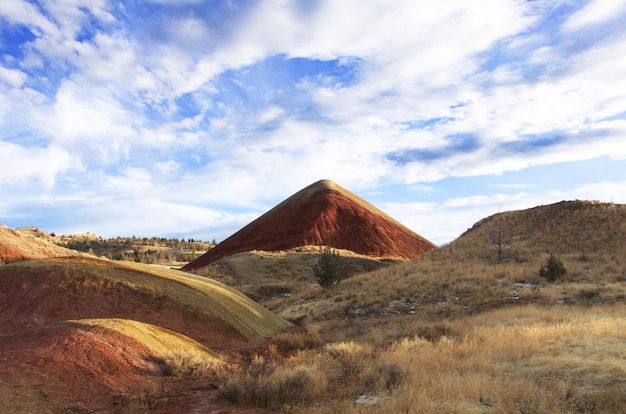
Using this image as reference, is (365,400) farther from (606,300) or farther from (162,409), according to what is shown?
(606,300)

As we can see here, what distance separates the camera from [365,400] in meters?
8.39

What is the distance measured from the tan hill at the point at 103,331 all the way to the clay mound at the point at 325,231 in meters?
42.6

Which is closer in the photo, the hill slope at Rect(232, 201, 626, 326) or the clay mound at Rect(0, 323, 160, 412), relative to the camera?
the clay mound at Rect(0, 323, 160, 412)

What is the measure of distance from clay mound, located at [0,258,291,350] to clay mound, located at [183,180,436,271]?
4259 centimetres

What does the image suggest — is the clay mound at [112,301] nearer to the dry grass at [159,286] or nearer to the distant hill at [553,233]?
the dry grass at [159,286]

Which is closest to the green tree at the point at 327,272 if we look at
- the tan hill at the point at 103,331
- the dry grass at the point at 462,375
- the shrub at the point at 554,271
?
the tan hill at the point at 103,331

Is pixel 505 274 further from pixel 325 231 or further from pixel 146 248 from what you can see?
pixel 146 248

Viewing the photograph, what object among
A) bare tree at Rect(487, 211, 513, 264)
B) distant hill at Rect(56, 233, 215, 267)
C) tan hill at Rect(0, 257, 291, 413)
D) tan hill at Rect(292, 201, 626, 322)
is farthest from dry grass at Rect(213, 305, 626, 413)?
distant hill at Rect(56, 233, 215, 267)

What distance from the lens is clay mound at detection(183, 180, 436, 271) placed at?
211 feet

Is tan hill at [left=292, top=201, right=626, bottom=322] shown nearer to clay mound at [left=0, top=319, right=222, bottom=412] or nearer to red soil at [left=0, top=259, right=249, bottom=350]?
red soil at [left=0, top=259, right=249, bottom=350]

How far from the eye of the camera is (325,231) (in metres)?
65.8

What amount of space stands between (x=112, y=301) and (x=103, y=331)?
14.8 ft

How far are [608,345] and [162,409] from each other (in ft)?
35.9

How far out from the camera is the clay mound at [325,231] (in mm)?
64250
